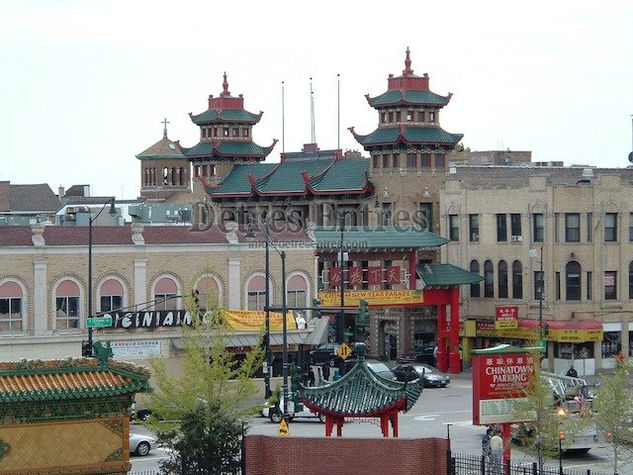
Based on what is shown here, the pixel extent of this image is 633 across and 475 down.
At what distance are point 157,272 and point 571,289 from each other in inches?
907

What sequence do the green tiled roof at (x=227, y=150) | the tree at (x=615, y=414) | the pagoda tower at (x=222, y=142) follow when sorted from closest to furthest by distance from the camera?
the tree at (x=615, y=414), the green tiled roof at (x=227, y=150), the pagoda tower at (x=222, y=142)

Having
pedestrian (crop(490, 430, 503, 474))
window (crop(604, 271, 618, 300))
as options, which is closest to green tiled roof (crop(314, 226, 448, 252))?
window (crop(604, 271, 618, 300))

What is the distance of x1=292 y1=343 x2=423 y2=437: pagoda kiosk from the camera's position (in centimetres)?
4616

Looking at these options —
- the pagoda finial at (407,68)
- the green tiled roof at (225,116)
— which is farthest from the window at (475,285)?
the green tiled roof at (225,116)

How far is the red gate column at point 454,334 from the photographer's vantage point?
279 feet

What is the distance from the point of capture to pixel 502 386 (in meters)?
49.3

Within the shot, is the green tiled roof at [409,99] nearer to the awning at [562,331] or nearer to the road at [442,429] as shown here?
the awning at [562,331]

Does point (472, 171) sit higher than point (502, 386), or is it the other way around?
point (472, 171)

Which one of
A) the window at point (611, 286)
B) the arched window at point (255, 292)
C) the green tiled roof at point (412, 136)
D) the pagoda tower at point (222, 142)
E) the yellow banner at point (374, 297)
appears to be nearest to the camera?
the arched window at point (255, 292)

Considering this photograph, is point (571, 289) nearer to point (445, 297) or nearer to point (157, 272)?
point (445, 297)

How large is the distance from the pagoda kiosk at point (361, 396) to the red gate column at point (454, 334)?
38490mm

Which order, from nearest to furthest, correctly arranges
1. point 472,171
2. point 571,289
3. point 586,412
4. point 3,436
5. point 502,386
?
point 3,436 → point 502,386 → point 586,412 → point 571,289 → point 472,171

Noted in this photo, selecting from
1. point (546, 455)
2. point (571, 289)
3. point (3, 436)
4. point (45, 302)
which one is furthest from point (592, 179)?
point (3, 436)

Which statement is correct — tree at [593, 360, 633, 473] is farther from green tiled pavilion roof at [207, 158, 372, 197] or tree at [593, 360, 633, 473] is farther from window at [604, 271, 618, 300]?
green tiled pavilion roof at [207, 158, 372, 197]
